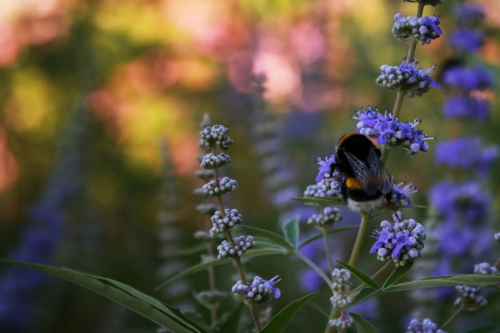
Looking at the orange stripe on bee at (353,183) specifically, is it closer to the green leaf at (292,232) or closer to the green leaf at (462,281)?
the green leaf at (292,232)

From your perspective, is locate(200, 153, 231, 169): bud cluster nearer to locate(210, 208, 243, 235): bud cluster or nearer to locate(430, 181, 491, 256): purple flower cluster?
locate(210, 208, 243, 235): bud cluster

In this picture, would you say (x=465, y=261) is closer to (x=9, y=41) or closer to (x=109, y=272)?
(x=109, y=272)

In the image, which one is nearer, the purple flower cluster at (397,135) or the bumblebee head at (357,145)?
the purple flower cluster at (397,135)

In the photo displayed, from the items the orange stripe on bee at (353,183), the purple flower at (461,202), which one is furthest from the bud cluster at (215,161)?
the purple flower at (461,202)

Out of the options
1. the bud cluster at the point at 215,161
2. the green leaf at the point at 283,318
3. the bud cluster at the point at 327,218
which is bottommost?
the green leaf at the point at 283,318

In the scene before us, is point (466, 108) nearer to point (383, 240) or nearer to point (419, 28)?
point (419, 28)

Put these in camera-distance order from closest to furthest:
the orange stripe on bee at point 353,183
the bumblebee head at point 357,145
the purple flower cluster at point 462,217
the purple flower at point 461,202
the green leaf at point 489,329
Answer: the green leaf at point 489,329 < the orange stripe on bee at point 353,183 < the bumblebee head at point 357,145 < the purple flower cluster at point 462,217 < the purple flower at point 461,202

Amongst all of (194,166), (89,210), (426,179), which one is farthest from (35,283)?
(426,179)
